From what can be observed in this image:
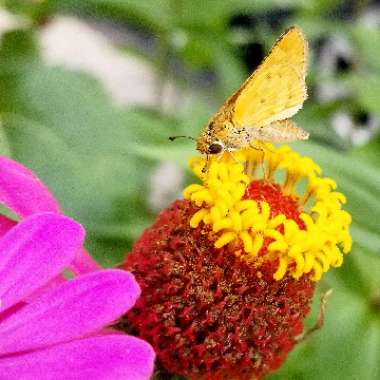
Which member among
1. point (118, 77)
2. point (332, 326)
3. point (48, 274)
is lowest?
point (118, 77)

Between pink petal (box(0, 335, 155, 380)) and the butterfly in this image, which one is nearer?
pink petal (box(0, 335, 155, 380))

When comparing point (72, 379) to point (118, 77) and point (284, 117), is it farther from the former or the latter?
point (118, 77)

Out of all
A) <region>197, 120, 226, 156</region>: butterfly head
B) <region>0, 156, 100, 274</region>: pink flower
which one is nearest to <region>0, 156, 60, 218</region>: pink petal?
<region>0, 156, 100, 274</region>: pink flower

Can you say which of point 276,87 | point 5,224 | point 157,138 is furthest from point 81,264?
point 157,138

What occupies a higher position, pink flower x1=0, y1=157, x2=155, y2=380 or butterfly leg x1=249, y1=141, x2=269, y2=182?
butterfly leg x1=249, y1=141, x2=269, y2=182

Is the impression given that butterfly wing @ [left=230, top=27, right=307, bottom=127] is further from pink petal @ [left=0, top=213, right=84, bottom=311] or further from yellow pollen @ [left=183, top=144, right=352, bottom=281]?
pink petal @ [left=0, top=213, right=84, bottom=311]

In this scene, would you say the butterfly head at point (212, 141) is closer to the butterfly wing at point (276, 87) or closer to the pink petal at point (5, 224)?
the butterfly wing at point (276, 87)

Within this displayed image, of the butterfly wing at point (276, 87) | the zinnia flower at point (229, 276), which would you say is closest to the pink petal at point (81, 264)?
the zinnia flower at point (229, 276)

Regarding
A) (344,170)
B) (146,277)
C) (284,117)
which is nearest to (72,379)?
(146,277)
